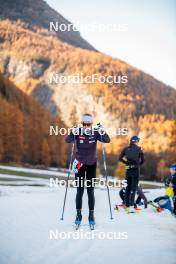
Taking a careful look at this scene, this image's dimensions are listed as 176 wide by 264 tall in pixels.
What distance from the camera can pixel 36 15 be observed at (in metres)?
7.13

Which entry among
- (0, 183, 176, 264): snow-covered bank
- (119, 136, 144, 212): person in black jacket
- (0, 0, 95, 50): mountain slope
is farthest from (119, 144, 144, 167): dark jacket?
(0, 0, 95, 50): mountain slope

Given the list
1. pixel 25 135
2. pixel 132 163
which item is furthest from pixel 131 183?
pixel 25 135

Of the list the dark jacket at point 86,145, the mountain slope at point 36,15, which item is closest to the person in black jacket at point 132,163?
the dark jacket at point 86,145

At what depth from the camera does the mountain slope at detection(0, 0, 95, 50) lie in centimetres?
641

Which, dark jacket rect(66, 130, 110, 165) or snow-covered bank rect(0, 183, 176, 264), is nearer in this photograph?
snow-covered bank rect(0, 183, 176, 264)

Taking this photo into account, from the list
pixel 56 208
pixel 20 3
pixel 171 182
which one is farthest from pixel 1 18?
pixel 171 182

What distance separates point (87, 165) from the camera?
6793mm

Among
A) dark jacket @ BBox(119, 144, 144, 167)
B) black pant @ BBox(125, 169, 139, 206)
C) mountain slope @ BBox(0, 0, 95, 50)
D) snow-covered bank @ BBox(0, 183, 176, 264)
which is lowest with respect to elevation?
snow-covered bank @ BBox(0, 183, 176, 264)

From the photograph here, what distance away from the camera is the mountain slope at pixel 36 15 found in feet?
21.0

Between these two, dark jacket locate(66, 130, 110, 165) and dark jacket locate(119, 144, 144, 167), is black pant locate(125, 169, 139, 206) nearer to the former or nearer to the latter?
dark jacket locate(119, 144, 144, 167)

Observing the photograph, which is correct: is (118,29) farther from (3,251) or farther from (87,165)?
(3,251)

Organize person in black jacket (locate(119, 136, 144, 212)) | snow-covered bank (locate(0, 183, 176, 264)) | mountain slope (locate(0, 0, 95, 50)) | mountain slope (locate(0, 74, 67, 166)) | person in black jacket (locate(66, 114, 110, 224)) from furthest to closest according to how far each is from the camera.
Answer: mountain slope (locate(0, 74, 67, 166)) → person in black jacket (locate(119, 136, 144, 212)) → person in black jacket (locate(66, 114, 110, 224)) → mountain slope (locate(0, 0, 95, 50)) → snow-covered bank (locate(0, 183, 176, 264))

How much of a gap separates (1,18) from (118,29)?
2052 mm

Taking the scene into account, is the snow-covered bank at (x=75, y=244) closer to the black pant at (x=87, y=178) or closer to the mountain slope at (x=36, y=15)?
the black pant at (x=87, y=178)
